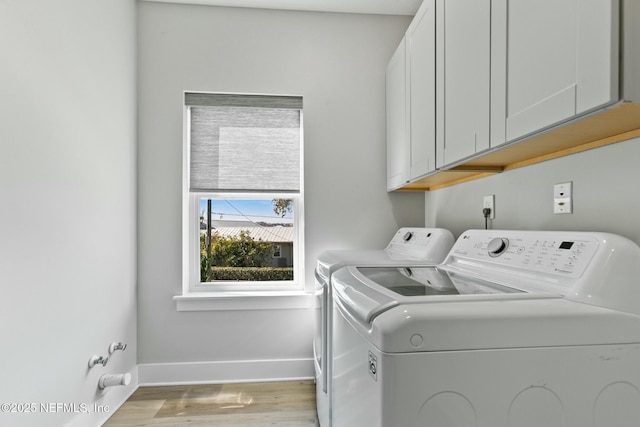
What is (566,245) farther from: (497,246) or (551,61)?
(551,61)

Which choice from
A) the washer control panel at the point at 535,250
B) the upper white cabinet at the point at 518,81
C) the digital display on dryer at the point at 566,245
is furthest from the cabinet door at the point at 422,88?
the digital display on dryer at the point at 566,245

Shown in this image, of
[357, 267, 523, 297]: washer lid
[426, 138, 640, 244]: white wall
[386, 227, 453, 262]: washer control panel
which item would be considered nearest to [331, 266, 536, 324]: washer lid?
[357, 267, 523, 297]: washer lid

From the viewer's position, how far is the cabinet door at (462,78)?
1247 mm

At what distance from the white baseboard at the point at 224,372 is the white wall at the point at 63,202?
17 cm

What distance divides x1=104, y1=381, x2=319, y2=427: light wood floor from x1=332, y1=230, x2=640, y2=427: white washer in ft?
4.26

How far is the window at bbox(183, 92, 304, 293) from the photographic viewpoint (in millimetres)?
2471

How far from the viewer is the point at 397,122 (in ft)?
7.38

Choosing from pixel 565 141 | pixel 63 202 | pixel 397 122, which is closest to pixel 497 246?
pixel 565 141

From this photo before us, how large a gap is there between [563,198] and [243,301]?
1900mm

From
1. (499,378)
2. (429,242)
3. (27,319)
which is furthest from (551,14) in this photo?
(27,319)

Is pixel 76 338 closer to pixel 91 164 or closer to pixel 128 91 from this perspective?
pixel 91 164

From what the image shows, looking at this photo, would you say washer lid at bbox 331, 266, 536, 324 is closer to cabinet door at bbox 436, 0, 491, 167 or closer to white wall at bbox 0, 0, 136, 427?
cabinet door at bbox 436, 0, 491, 167

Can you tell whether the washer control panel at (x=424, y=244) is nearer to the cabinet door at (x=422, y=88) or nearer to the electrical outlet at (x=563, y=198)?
the cabinet door at (x=422, y=88)

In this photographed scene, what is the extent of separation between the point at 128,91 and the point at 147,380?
185 centimetres
